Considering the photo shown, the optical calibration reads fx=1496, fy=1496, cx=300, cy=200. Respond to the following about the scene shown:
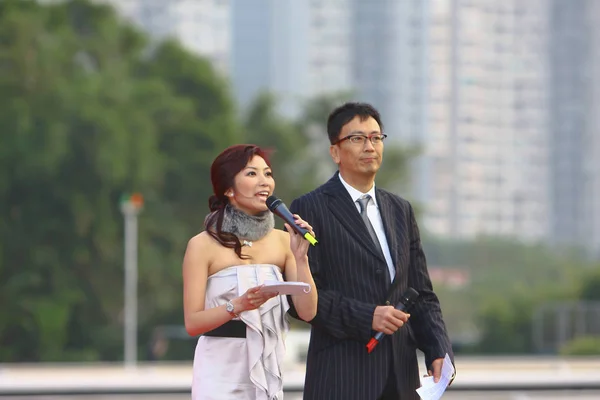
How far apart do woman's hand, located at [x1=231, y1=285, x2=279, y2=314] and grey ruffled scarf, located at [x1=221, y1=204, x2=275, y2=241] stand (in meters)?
0.28

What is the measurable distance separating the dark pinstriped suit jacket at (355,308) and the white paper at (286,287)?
0.40m

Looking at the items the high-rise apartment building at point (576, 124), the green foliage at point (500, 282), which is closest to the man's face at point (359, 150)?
the green foliage at point (500, 282)

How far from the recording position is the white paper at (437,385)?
16.4 ft

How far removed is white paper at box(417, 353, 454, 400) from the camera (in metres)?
4.98

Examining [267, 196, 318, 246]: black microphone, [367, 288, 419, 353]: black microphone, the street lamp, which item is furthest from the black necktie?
the street lamp

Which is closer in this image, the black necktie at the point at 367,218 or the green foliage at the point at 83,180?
the black necktie at the point at 367,218

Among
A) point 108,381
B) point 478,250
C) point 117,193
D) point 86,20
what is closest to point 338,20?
point 478,250

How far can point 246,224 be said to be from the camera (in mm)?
4984

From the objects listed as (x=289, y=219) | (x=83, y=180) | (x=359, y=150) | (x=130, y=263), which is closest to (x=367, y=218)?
(x=359, y=150)

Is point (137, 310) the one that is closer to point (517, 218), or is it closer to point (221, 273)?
point (221, 273)

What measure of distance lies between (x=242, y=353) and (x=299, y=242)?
489 millimetres

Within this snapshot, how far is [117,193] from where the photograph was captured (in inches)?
1585

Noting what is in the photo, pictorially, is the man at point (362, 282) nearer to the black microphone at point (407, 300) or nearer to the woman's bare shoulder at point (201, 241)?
the black microphone at point (407, 300)

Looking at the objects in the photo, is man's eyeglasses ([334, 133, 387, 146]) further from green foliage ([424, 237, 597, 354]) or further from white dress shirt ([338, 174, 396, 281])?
green foliage ([424, 237, 597, 354])
